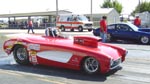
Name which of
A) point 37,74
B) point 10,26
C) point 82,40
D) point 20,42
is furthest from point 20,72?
point 10,26

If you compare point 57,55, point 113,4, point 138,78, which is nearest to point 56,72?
point 57,55

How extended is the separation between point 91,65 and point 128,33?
1069cm

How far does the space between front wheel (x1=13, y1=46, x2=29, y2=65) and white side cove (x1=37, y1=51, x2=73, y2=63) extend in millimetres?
690

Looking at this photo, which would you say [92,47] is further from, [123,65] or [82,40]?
[123,65]

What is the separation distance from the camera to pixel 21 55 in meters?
10.3

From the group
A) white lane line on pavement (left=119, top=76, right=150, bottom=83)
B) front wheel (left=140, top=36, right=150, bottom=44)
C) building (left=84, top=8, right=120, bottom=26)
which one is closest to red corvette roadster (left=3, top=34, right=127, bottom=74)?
white lane line on pavement (left=119, top=76, right=150, bottom=83)

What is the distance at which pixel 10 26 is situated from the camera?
56.1 meters

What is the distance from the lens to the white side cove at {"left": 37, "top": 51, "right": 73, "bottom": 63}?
8.91 meters

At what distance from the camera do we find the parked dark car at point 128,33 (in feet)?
61.4

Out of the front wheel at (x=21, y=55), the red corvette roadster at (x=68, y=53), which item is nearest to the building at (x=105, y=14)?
the front wheel at (x=21, y=55)

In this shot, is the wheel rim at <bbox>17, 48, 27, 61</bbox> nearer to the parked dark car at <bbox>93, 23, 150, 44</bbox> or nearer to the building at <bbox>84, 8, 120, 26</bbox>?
the parked dark car at <bbox>93, 23, 150, 44</bbox>

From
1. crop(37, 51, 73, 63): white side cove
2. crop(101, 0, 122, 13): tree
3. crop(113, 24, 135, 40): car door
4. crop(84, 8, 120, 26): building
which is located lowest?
crop(37, 51, 73, 63): white side cove

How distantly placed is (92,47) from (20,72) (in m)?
2.16

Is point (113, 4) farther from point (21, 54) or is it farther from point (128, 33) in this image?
point (21, 54)
